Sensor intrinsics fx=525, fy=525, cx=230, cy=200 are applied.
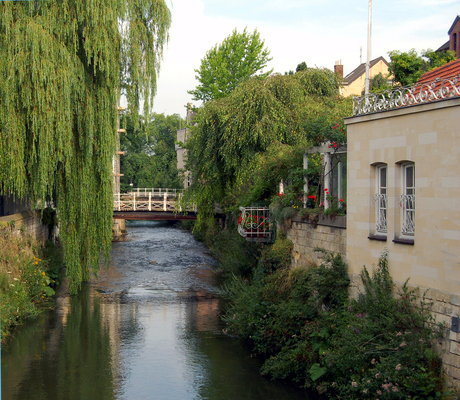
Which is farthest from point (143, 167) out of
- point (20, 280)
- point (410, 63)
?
point (20, 280)

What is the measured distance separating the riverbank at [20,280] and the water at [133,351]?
462mm

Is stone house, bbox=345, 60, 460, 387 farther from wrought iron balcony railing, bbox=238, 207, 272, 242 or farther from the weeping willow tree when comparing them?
the weeping willow tree

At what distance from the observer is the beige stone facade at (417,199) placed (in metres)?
7.84

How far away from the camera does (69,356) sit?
12523 millimetres

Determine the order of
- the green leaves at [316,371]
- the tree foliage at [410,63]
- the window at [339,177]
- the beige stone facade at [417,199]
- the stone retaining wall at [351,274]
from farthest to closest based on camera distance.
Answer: the tree foliage at [410,63]
the window at [339,177]
the green leaves at [316,371]
the beige stone facade at [417,199]
the stone retaining wall at [351,274]

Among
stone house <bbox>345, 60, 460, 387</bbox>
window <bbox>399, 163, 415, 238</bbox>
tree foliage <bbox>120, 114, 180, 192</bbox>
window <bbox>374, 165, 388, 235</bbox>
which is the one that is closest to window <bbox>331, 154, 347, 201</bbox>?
stone house <bbox>345, 60, 460, 387</bbox>

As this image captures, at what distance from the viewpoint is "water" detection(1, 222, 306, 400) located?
10594 millimetres

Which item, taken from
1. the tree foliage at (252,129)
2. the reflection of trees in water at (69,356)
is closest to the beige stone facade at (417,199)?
the reflection of trees in water at (69,356)

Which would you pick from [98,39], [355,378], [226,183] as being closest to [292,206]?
[355,378]

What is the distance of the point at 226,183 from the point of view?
23.2 m

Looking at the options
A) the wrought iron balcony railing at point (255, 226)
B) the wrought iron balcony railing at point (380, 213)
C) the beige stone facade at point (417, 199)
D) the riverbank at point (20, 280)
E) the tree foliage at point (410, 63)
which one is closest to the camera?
the beige stone facade at point (417, 199)

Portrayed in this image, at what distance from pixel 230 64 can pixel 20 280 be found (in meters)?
24.3

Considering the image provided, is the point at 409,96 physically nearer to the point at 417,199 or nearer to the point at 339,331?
the point at 417,199

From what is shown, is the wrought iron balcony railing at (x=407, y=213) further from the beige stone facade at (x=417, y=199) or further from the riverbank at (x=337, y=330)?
the riverbank at (x=337, y=330)
